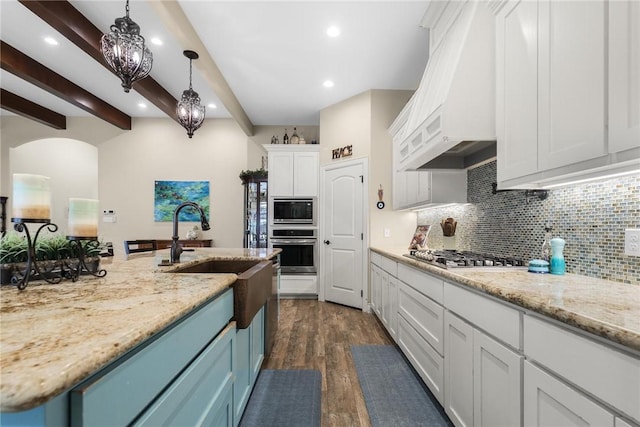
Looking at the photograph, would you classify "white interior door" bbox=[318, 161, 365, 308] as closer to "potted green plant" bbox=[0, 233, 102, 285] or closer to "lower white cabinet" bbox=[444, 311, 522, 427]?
"lower white cabinet" bbox=[444, 311, 522, 427]

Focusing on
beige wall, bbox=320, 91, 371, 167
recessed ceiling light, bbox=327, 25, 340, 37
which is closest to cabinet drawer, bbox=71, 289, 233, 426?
recessed ceiling light, bbox=327, 25, 340, 37

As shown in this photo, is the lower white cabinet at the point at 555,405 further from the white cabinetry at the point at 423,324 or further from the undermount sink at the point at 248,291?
the undermount sink at the point at 248,291

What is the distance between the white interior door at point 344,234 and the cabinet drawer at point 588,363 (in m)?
3.22

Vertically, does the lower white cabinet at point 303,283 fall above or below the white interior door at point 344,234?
below

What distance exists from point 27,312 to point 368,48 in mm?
3465

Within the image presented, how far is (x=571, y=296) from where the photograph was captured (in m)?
1.10

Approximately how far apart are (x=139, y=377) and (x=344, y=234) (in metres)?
3.84

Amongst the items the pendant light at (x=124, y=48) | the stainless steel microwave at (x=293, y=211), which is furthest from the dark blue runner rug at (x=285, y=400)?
the stainless steel microwave at (x=293, y=211)

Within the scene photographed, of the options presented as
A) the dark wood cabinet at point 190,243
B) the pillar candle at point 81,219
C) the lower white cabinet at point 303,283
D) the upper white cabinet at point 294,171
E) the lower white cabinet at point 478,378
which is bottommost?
the lower white cabinet at point 303,283

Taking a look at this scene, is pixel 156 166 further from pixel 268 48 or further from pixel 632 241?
pixel 632 241

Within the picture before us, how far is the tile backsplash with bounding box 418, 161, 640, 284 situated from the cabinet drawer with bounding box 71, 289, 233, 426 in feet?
5.78

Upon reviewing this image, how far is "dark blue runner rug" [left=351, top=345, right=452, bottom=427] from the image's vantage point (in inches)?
72.4

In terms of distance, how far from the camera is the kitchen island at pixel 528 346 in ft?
2.60

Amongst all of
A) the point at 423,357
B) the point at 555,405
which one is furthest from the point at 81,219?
the point at 423,357
